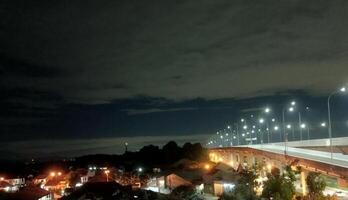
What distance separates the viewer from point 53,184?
8150 centimetres

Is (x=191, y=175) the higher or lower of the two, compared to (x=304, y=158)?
lower

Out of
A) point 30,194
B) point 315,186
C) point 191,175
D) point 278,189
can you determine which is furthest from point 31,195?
point 315,186

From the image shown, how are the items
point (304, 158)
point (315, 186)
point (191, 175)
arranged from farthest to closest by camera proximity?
point (191, 175)
point (304, 158)
point (315, 186)

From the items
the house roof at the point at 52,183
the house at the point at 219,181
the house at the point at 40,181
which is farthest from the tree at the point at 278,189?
the house at the point at 40,181

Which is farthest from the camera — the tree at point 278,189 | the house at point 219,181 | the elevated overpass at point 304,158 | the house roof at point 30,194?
the house roof at point 30,194

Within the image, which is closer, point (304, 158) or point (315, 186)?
point (315, 186)

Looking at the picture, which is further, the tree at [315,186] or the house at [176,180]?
the house at [176,180]

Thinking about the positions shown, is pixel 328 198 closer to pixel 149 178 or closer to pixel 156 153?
pixel 149 178

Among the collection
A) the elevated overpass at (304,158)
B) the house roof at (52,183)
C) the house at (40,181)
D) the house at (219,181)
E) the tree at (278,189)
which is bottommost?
the house at (40,181)

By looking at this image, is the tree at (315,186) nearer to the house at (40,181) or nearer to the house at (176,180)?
the house at (176,180)

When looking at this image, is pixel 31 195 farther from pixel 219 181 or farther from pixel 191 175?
pixel 191 175

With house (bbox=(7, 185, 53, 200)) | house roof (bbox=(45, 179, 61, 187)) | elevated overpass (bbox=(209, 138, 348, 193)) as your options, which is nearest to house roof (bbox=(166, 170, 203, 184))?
elevated overpass (bbox=(209, 138, 348, 193))

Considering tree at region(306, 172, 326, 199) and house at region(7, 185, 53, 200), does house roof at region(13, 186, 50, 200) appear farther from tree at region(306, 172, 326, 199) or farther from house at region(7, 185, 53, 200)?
tree at region(306, 172, 326, 199)

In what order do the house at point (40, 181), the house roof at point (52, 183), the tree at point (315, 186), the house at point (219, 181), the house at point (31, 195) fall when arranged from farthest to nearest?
the house at point (40, 181)
the house roof at point (52, 183)
the house at point (31, 195)
the house at point (219, 181)
the tree at point (315, 186)
